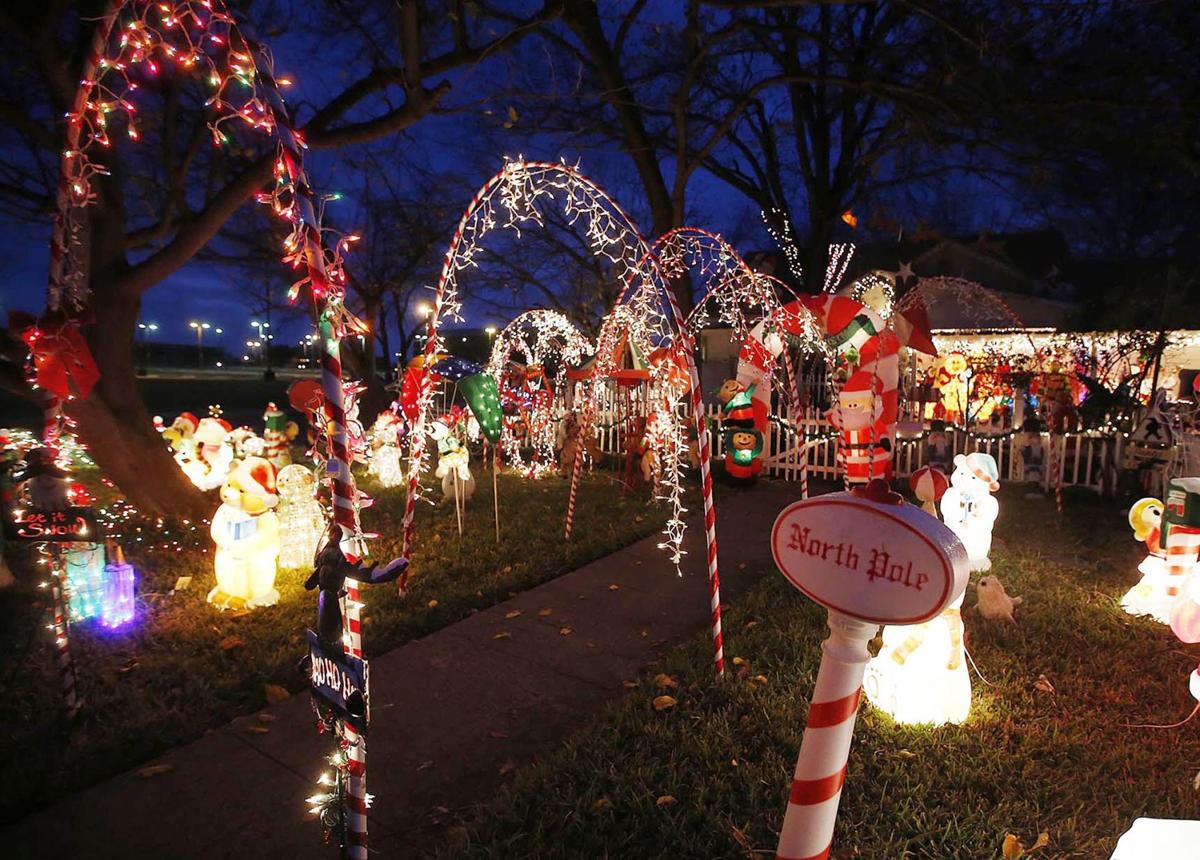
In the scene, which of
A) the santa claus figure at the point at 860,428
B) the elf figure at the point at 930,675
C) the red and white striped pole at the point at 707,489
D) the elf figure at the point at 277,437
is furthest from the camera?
the elf figure at the point at 277,437

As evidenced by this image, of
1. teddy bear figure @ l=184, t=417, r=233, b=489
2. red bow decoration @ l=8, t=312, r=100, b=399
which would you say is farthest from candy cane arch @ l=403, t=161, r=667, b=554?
teddy bear figure @ l=184, t=417, r=233, b=489

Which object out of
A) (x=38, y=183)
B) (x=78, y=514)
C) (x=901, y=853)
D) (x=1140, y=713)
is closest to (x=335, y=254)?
(x=78, y=514)

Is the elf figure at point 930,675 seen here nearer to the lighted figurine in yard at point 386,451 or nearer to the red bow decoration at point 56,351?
the red bow decoration at point 56,351

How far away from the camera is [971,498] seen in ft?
16.1

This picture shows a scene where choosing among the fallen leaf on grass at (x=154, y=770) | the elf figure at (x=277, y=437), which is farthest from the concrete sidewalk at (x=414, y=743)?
the elf figure at (x=277, y=437)

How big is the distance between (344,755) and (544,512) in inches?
248

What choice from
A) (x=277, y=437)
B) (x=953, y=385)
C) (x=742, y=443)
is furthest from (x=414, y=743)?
(x=953, y=385)

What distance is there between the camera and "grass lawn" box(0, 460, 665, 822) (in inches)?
140

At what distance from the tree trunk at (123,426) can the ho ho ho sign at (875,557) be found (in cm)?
716

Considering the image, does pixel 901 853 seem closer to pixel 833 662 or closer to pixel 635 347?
pixel 833 662

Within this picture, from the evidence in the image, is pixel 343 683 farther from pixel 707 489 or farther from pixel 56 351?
pixel 707 489

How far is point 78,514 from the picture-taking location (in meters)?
3.62

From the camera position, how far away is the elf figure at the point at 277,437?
826 centimetres

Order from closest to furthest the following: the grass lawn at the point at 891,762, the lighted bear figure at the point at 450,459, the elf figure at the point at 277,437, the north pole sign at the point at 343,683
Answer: the north pole sign at the point at 343,683, the grass lawn at the point at 891,762, the lighted bear figure at the point at 450,459, the elf figure at the point at 277,437
